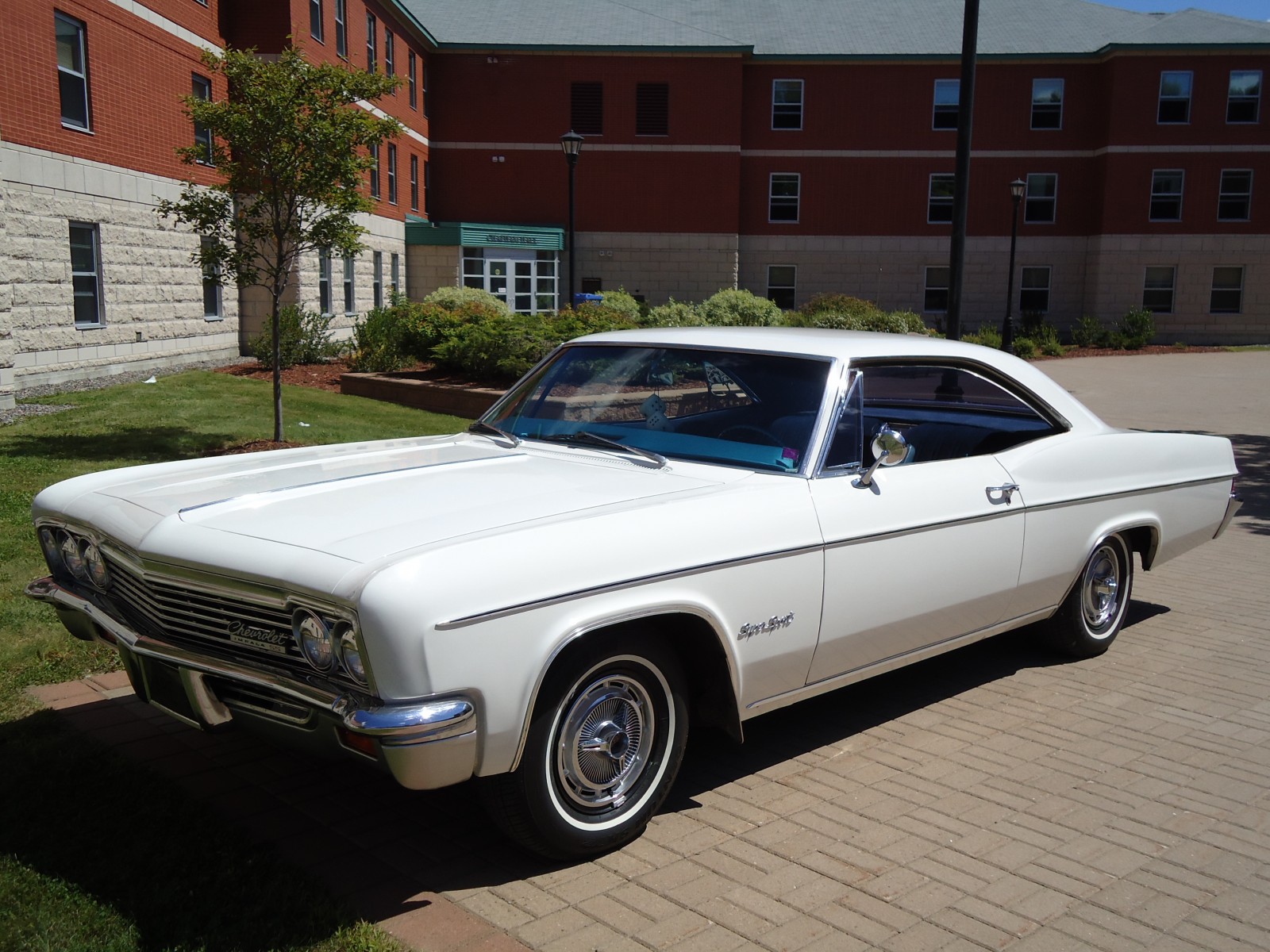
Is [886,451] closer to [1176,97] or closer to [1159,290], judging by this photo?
[1159,290]

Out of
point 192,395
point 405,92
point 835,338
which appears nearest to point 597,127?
point 405,92

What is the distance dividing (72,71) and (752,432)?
17.1 meters

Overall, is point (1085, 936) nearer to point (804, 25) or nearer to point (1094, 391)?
point (1094, 391)

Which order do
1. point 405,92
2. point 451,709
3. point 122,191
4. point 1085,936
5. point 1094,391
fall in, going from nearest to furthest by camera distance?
point 451,709 < point 1085,936 < point 122,191 < point 1094,391 < point 405,92

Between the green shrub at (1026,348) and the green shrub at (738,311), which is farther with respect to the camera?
the green shrub at (1026,348)

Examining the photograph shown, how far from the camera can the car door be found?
4250mm

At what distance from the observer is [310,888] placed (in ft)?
11.0

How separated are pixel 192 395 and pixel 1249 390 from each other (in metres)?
18.8

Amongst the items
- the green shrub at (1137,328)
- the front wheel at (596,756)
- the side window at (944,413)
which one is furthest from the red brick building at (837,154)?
the front wheel at (596,756)

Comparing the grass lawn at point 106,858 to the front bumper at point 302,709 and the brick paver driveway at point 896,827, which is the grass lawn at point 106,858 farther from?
the front bumper at point 302,709

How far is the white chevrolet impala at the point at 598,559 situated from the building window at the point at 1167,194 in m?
35.0

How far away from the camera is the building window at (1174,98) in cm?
3581

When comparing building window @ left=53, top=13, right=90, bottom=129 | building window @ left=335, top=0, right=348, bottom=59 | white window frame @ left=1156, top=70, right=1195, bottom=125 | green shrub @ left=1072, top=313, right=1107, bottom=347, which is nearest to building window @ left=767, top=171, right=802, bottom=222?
green shrub @ left=1072, top=313, right=1107, bottom=347

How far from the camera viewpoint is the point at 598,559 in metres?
3.45
